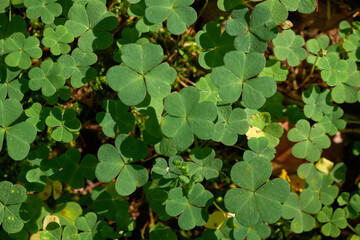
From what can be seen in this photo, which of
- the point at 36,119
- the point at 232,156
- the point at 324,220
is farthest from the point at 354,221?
the point at 36,119

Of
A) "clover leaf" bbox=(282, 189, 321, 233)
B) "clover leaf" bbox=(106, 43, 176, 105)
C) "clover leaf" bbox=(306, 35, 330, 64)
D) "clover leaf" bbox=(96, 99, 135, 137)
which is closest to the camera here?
"clover leaf" bbox=(106, 43, 176, 105)

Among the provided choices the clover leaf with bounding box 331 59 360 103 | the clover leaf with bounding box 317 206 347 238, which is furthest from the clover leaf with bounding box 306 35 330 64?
the clover leaf with bounding box 317 206 347 238

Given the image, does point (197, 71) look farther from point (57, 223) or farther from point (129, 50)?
point (57, 223)

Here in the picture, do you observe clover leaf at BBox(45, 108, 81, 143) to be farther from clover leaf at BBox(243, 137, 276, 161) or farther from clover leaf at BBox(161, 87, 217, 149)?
clover leaf at BBox(243, 137, 276, 161)

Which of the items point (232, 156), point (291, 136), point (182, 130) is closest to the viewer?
point (182, 130)

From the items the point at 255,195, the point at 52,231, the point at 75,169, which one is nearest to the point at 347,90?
the point at 255,195

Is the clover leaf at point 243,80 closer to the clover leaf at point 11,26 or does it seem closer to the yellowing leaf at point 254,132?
the yellowing leaf at point 254,132

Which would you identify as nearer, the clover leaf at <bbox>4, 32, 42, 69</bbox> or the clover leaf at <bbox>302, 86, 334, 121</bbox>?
the clover leaf at <bbox>4, 32, 42, 69</bbox>
